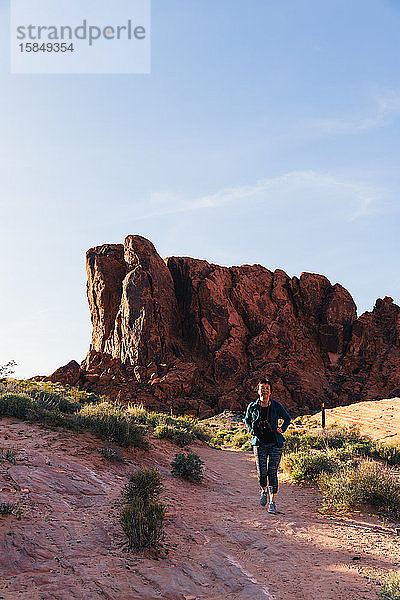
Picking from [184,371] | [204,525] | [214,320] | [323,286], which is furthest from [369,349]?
[204,525]

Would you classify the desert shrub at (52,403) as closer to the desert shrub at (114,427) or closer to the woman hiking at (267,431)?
the desert shrub at (114,427)

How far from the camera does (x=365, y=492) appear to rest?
786cm

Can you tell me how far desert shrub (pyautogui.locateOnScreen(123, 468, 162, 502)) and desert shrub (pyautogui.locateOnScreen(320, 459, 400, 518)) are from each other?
127 inches

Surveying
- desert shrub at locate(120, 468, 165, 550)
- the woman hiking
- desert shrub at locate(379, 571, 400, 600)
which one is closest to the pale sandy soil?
the woman hiking

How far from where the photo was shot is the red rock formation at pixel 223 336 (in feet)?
119

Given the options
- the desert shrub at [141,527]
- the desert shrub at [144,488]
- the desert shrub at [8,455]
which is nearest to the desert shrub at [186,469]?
the desert shrub at [144,488]

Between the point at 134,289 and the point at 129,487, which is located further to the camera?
the point at 134,289

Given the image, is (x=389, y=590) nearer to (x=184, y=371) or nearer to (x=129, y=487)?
(x=129, y=487)

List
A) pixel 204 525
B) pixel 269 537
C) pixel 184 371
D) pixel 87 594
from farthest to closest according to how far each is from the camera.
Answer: pixel 184 371 < pixel 204 525 < pixel 269 537 < pixel 87 594

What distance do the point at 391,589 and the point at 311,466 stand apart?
6.45 m

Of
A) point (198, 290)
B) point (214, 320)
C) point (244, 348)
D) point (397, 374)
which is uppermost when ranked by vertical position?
point (198, 290)

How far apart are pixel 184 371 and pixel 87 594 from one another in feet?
108

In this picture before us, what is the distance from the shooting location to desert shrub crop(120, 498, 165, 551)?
17.2 feet

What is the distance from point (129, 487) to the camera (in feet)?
23.6
